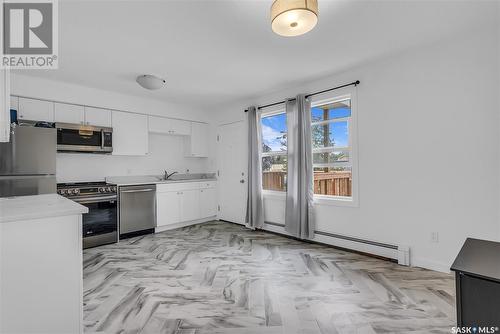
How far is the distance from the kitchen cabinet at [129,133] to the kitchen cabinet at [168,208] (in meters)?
0.91

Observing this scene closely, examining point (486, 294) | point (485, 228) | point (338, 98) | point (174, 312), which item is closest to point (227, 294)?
point (174, 312)

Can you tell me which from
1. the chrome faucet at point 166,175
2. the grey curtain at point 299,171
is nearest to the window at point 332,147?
the grey curtain at point 299,171

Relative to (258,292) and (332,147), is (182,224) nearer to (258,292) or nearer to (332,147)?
(258,292)

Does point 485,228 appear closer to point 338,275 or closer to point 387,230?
point 387,230

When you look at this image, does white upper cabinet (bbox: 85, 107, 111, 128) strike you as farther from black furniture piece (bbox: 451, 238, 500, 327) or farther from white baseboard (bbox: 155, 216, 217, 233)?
black furniture piece (bbox: 451, 238, 500, 327)

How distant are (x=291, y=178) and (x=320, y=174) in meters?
0.46

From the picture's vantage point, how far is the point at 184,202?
4.93 meters

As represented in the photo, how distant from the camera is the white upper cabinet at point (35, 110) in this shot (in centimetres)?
345

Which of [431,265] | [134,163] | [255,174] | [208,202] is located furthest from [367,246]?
[134,163]

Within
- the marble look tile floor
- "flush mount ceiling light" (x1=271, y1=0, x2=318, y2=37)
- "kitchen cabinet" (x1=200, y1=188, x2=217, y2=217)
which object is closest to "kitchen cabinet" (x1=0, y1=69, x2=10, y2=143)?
the marble look tile floor

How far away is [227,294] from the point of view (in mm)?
2328

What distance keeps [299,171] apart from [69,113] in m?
3.72

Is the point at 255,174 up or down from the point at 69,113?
down

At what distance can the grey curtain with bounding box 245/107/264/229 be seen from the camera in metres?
4.57
